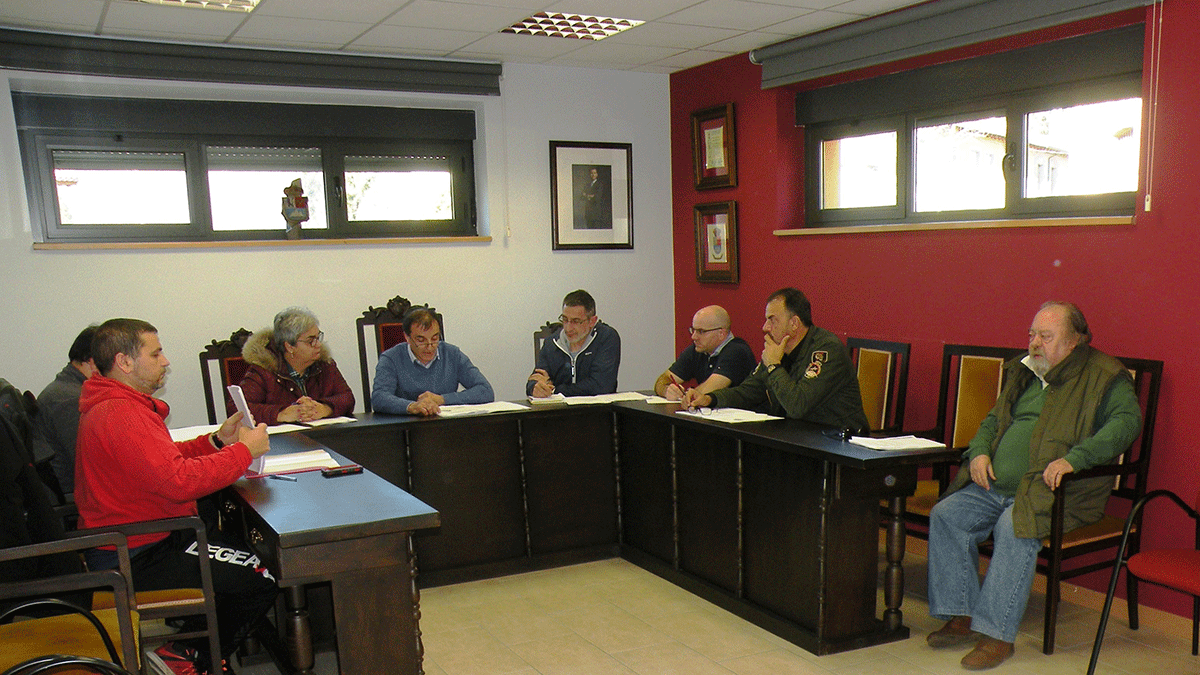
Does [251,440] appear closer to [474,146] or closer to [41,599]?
[41,599]

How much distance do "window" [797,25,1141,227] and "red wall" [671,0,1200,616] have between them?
115 mm

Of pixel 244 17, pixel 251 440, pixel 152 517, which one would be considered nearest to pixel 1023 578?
pixel 251 440

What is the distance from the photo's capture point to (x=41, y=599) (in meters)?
2.31

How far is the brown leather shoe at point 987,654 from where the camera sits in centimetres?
309

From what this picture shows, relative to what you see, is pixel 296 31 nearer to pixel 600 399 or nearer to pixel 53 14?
pixel 53 14

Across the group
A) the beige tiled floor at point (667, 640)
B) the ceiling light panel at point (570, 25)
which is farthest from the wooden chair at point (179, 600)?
the ceiling light panel at point (570, 25)

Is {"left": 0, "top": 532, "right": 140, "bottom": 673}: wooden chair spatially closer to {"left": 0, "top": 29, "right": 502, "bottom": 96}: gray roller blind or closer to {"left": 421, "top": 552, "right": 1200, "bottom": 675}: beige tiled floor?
{"left": 421, "top": 552, "right": 1200, "bottom": 675}: beige tiled floor

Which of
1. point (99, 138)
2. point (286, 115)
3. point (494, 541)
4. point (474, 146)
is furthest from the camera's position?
point (474, 146)

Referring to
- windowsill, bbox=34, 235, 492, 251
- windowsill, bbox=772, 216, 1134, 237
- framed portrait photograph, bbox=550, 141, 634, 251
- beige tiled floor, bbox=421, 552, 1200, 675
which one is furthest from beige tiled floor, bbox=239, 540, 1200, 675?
framed portrait photograph, bbox=550, 141, 634, 251

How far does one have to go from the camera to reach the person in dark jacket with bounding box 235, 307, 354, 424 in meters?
3.94

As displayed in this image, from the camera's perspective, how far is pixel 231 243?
487 cm

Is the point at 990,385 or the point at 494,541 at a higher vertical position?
the point at 990,385

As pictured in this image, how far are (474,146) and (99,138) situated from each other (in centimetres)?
202

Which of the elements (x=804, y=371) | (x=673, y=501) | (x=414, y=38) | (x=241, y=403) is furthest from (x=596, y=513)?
(x=414, y=38)
